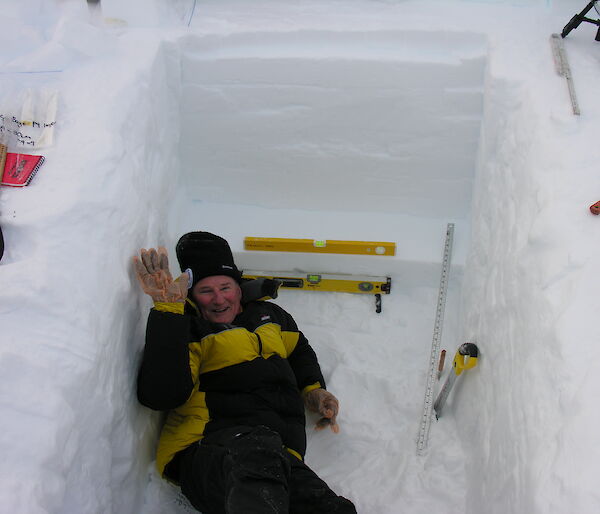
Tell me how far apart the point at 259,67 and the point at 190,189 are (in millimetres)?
690

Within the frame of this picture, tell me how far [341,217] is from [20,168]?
1.53 metres

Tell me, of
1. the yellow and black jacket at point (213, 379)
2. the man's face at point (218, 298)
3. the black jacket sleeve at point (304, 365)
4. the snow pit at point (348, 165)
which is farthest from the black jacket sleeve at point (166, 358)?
the snow pit at point (348, 165)

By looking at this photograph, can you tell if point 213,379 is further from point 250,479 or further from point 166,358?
point 250,479

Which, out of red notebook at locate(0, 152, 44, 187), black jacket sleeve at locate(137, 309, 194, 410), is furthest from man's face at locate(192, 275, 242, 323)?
red notebook at locate(0, 152, 44, 187)

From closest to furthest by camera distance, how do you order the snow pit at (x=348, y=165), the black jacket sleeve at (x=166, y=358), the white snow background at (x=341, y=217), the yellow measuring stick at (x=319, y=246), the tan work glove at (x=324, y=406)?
A: the white snow background at (x=341, y=217)
the black jacket sleeve at (x=166, y=358)
the tan work glove at (x=324, y=406)
the snow pit at (x=348, y=165)
the yellow measuring stick at (x=319, y=246)

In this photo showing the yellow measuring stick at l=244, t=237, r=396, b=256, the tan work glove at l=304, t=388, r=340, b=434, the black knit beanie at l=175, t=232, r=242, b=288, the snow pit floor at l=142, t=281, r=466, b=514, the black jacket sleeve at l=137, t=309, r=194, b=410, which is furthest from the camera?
the yellow measuring stick at l=244, t=237, r=396, b=256

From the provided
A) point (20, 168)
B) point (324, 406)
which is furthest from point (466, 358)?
point (20, 168)

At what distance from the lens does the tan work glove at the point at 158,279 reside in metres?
2.10

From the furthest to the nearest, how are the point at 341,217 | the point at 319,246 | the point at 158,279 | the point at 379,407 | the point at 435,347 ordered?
1. the point at 341,217
2. the point at 319,246
3. the point at 435,347
4. the point at 379,407
5. the point at 158,279

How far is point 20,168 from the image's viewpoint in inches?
82.7

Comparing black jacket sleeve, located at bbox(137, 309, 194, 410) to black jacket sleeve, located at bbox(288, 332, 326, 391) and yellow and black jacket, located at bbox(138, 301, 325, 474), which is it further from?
black jacket sleeve, located at bbox(288, 332, 326, 391)

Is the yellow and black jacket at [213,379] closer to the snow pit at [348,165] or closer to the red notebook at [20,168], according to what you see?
the snow pit at [348,165]

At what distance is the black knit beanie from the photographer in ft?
8.11

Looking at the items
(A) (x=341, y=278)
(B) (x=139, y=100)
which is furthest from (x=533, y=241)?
(B) (x=139, y=100)
